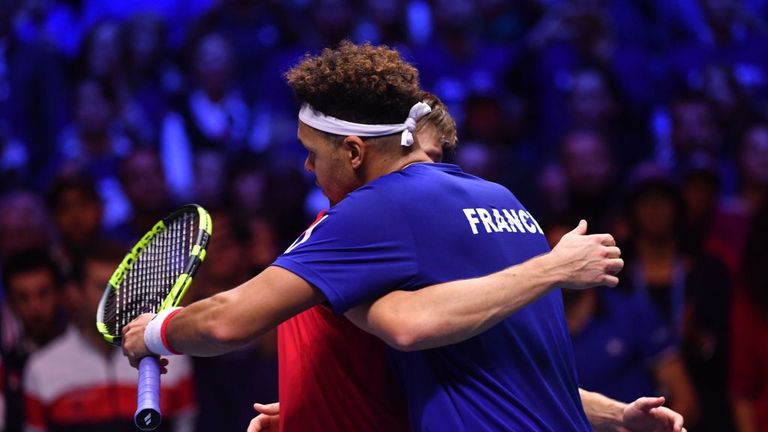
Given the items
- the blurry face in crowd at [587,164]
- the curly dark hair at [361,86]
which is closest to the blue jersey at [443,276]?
the curly dark hair at [361,86]

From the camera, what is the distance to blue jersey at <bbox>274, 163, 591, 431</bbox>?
13.0ft

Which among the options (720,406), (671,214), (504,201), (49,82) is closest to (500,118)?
(671,214)

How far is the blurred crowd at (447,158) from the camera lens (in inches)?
308

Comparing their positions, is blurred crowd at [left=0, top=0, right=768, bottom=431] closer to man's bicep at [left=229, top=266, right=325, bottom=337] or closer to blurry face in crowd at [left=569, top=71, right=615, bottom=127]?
blurry face in crowd at [left=569, top=71, right=615, bottom=127]

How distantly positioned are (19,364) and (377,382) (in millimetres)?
4131

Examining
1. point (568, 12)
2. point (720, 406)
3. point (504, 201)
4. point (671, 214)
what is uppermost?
point (568, 12)

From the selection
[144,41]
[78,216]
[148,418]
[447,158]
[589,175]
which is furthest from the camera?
[144,41]

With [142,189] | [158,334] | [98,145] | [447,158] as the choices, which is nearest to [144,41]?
[98,145]

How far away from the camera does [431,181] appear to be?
4184 mm

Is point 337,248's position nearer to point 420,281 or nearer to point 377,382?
point 420,281

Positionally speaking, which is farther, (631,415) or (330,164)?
(631,415)

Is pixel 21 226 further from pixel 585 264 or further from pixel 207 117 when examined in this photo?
pixel 585 264

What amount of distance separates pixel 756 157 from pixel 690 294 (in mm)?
1627

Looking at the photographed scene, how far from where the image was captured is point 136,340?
4.30 m
